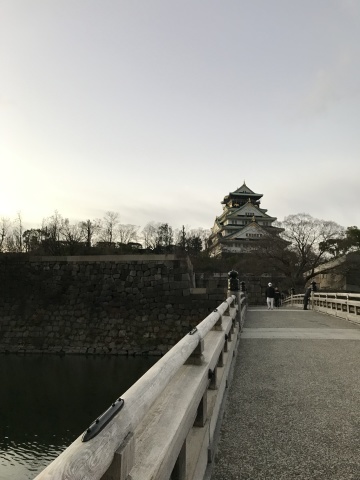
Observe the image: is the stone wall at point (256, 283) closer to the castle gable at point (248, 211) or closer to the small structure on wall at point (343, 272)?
the small structure on wall at point (343, 272)

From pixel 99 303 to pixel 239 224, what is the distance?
144 feet

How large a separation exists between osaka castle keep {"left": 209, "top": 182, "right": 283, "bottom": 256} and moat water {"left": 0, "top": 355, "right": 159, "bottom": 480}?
114 ft

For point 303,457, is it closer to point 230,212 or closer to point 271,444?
point 271,444

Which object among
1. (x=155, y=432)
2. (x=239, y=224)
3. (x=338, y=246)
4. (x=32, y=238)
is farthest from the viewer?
(x=239, y=224)

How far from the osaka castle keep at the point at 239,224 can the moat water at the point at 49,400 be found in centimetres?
3478

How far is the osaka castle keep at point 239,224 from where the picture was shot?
58281mm

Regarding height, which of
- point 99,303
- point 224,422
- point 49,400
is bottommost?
point 49,400

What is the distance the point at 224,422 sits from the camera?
3.88 m

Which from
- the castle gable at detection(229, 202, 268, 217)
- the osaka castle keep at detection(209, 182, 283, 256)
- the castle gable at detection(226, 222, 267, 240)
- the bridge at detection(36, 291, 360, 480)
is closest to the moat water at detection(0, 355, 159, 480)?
the bridge at detection(36, 291, 360, 480)

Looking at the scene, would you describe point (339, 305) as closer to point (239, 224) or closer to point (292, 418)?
point (292, 418)

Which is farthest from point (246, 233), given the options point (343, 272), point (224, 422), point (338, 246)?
point (224, 422)

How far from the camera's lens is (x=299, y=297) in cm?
2633

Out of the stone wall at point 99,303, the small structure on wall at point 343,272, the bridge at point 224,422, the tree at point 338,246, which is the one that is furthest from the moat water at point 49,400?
the tree at point 338,246

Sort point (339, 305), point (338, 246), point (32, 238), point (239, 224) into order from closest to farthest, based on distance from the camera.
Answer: point (339, 305) → point (338, 246) → point (32, 238) → point (239, 224)
